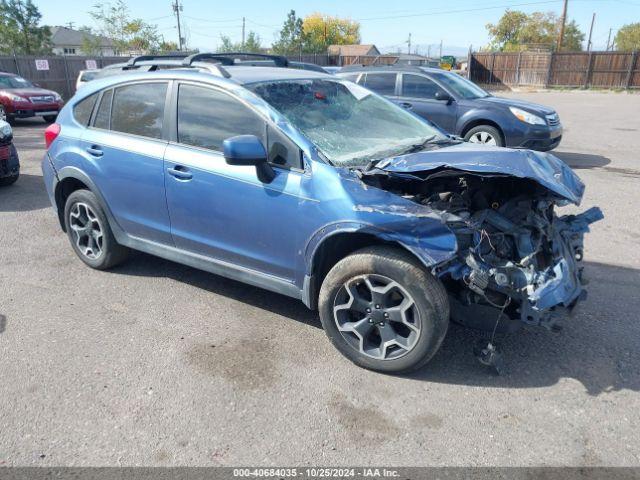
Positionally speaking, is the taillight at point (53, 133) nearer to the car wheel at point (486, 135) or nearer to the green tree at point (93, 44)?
the car wheel at point (486, 135)

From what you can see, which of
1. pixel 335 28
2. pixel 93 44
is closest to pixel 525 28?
pixel 335 28

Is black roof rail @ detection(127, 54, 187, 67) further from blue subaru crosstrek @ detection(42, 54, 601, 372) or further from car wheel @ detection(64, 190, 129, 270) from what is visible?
car wheel @ detection(64, 190, 129, 270)

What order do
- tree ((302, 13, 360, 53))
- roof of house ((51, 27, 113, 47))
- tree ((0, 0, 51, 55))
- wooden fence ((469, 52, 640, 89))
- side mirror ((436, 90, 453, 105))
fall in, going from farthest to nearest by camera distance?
tree ((302, 13, 360, 53)) < roof of house ((51, 27, 113, 47)) < tree ((0, 0, 51, 55)) < wooden fence ((469, 52, 640, 89)) < side mirror ((436, 90, 453, 105))

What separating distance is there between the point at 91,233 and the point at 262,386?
2546 mm

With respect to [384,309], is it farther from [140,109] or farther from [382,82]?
[382,82]

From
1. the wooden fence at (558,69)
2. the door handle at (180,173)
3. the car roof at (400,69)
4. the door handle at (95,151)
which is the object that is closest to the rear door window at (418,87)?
the car roof at (400,69)

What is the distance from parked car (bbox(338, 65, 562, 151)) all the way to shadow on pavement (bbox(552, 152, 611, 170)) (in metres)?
A: 0.61

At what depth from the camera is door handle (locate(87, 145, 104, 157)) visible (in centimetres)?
444

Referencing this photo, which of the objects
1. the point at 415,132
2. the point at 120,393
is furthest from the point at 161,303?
the point at 415,132

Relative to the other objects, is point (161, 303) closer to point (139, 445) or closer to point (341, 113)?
point (139, 445)

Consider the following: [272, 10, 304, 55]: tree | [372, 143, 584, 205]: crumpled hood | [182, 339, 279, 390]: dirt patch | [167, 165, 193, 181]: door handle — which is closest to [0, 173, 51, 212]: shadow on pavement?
[167, 165, 193, 181]: door handle

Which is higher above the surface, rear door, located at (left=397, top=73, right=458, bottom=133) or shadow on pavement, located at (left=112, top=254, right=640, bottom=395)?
rear door, located at (left=397, top=73, right=458, bottom=133)

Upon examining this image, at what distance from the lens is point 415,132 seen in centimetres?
433

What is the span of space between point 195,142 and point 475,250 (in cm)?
219
